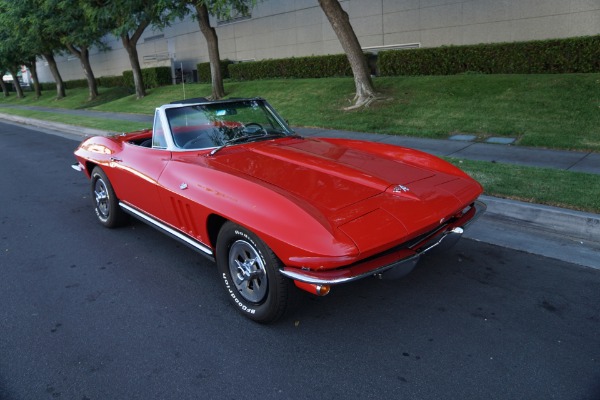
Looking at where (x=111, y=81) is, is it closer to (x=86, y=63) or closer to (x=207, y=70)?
(x=86, y=63)

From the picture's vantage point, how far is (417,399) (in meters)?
2.52

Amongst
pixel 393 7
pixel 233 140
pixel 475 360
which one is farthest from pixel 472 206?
pixel 393 7

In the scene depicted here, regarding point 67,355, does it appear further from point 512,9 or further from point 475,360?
point 512,9

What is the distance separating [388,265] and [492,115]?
8180 millimetres

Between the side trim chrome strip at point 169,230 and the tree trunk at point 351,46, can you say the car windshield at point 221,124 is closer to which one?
the side trim chrome strip at point 169,230

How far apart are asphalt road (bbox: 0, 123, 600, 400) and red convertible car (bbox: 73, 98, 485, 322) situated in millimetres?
402

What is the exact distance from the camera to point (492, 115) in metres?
9.98

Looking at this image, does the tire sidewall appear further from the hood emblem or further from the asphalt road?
the hood emblem

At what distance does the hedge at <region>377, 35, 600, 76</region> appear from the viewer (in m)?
11.8

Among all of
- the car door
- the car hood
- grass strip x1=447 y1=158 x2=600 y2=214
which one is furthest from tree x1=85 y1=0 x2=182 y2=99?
the car hood

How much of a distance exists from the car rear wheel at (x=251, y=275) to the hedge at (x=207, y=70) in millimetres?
22121

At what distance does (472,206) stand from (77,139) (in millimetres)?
12806

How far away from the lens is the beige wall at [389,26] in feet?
44.7

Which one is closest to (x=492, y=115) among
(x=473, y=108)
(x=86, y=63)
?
(x=473, y=108)
